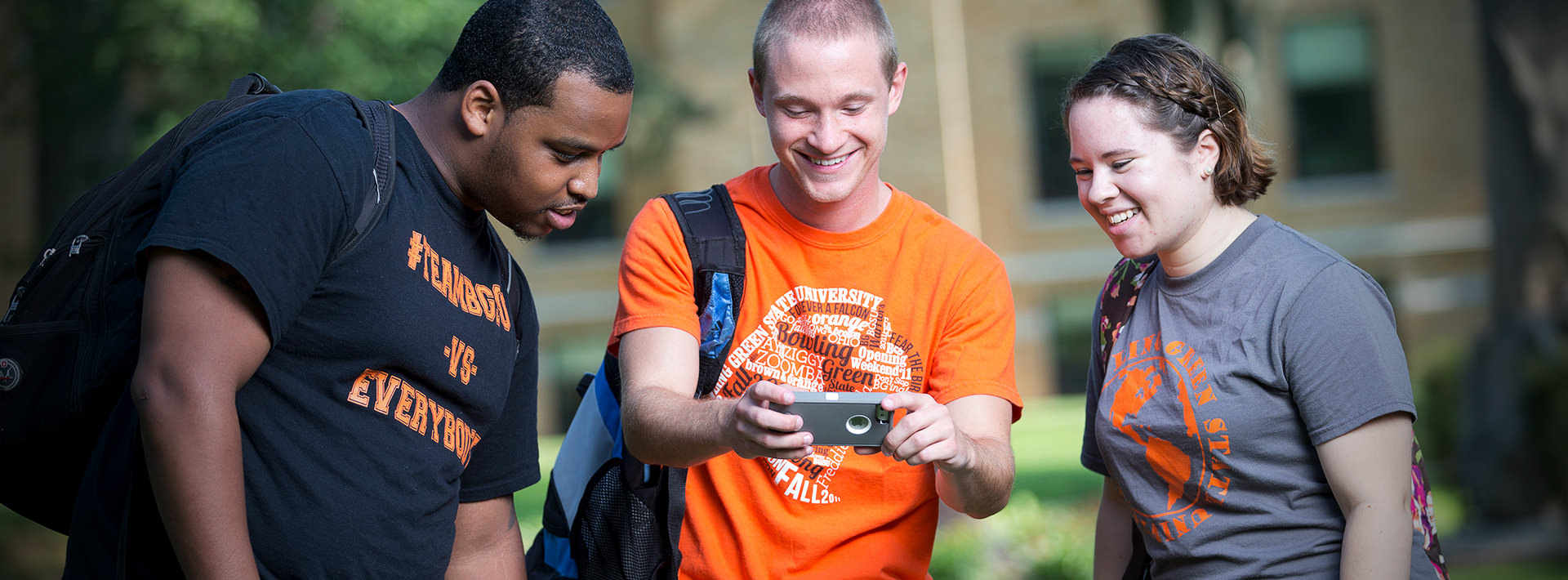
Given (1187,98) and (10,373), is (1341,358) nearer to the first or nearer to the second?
(1187,98)

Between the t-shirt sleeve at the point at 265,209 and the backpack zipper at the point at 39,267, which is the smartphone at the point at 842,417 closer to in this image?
the t-shirt sleeve at the point at 265,209

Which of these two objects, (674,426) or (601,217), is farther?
(601,217)

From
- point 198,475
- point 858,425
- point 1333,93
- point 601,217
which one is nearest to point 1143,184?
point 858,425

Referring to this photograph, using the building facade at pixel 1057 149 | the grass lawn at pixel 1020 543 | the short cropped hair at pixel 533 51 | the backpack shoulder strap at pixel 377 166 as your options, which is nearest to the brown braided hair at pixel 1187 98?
the short cropped hair at pixel 533 51

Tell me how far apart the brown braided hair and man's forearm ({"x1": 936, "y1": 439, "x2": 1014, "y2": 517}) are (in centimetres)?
86

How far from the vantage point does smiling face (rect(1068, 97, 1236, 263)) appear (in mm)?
2766

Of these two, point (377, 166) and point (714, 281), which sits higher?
point (377, 166)

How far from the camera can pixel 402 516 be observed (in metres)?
2.42

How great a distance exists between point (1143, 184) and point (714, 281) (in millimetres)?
1072

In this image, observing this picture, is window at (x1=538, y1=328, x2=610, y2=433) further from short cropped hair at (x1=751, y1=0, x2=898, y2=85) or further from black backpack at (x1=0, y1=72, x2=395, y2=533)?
black backpack at (x1=0, y1=72, x2=395, y2=533)

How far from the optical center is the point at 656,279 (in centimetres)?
Answer: 284

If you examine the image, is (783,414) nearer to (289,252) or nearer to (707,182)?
(289,252)

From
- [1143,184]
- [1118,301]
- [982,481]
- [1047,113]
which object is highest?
[1047,113]

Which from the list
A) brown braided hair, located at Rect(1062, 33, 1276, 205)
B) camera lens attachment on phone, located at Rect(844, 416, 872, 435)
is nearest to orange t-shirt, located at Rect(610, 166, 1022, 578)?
camera lens attachment on phone, located at Rect(844, 416, 872, 435)
